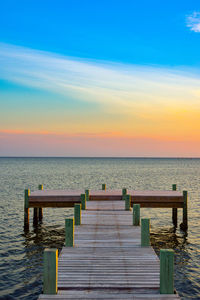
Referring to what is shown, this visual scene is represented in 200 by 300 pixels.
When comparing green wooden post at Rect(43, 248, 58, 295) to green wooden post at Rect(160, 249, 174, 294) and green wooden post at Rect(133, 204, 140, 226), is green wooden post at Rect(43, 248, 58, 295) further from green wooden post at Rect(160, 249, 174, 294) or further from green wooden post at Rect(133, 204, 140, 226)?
green wooden post at Rect(133, 204, 140, 226)

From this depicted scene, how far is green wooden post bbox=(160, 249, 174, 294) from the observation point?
794 cm

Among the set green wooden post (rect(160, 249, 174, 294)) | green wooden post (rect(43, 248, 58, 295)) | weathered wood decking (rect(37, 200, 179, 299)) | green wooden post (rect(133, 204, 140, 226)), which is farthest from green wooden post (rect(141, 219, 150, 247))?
green wooden post (rect(43, 248, 58, 295))

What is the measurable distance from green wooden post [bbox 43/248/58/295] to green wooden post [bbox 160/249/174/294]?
2546 millimetres

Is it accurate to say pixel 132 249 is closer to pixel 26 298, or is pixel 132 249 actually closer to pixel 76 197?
pixel 26 298

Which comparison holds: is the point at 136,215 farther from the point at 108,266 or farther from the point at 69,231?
the point at 108,266

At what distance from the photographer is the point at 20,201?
37.9 meters

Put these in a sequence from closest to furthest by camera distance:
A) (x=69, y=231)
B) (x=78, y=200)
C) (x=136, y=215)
A: (x=69, y=231), (x=136, y=215), (x=78, y=200)

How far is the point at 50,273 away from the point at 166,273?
2.77 meters

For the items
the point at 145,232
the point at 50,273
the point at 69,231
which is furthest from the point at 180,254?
the point at 50,273

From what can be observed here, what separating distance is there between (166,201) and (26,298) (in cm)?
1263

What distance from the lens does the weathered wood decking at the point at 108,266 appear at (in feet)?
26.2

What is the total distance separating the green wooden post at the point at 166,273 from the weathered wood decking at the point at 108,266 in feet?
0.58

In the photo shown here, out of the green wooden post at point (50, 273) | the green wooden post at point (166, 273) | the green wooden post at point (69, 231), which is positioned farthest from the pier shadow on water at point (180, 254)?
the green wooden post at point (50, 273)

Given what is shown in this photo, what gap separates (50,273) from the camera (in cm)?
792
